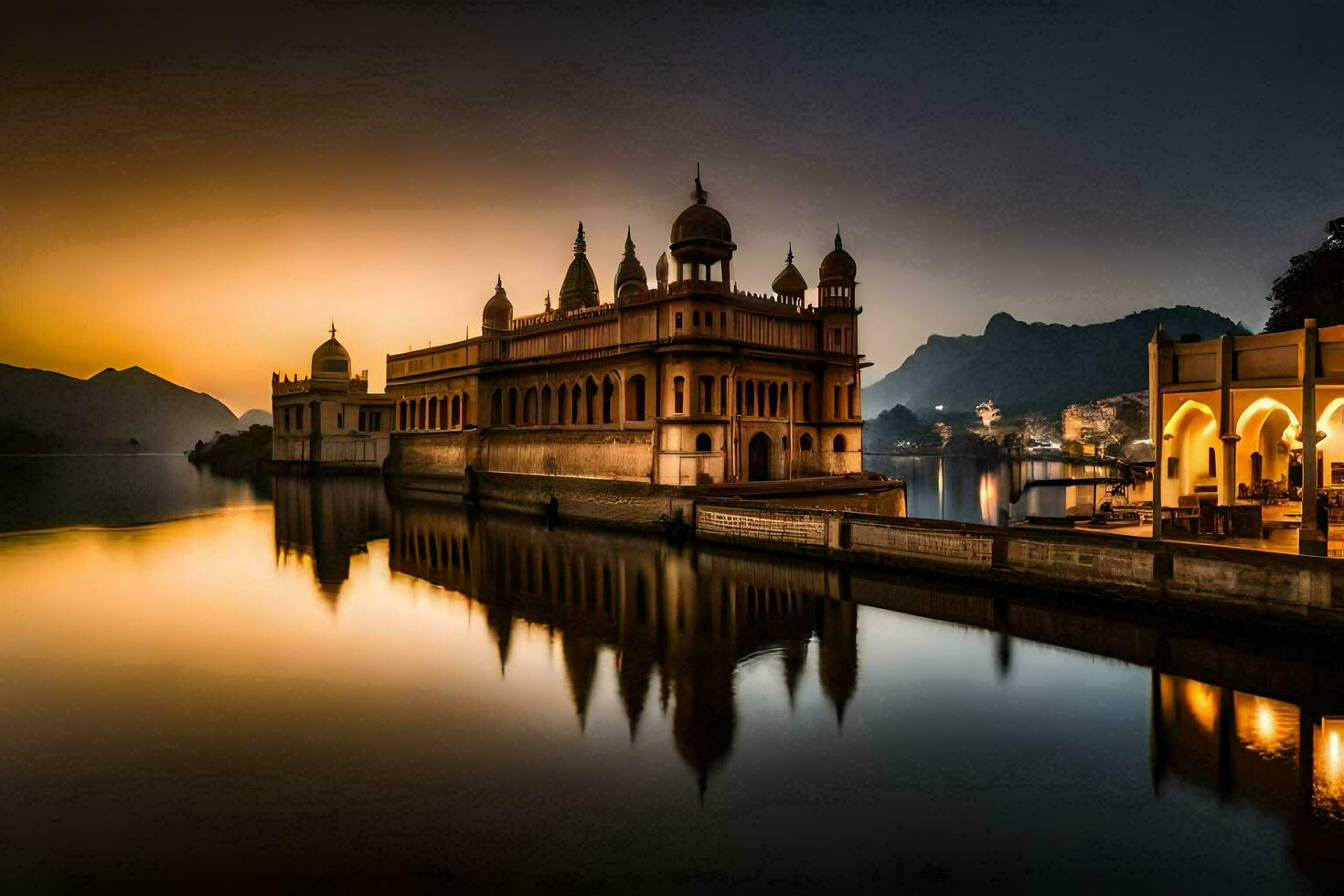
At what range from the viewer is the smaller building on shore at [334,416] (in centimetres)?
7556

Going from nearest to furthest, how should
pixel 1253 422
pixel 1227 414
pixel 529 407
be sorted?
pixel 1227 414 → pixel 1253 422 → pixel 529 407

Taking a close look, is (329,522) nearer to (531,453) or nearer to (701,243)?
(531,453)

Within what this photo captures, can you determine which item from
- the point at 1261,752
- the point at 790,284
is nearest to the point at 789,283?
the point at 790,284

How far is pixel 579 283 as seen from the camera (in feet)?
190

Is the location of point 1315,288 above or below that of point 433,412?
above

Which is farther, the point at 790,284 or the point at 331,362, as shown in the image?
the point at 331,362

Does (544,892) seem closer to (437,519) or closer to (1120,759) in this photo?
(1120,759)

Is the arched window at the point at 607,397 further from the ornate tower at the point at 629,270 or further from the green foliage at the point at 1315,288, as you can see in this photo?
the green foliage at the point at 1315,288

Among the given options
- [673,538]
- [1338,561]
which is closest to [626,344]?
[673,538]

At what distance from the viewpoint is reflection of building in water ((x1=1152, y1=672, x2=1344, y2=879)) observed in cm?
859

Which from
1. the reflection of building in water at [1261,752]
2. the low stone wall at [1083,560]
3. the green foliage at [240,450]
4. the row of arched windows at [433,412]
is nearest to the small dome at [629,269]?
the row of arched windows at [433,412]

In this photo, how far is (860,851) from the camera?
798 cm

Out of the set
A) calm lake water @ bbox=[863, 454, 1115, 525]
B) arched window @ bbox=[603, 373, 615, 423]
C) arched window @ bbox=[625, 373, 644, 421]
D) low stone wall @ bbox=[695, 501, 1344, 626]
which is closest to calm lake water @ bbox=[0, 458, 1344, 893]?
low stone wall @ bbox=[695, 501, 1344, 626]

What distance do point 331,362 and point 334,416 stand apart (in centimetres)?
607
